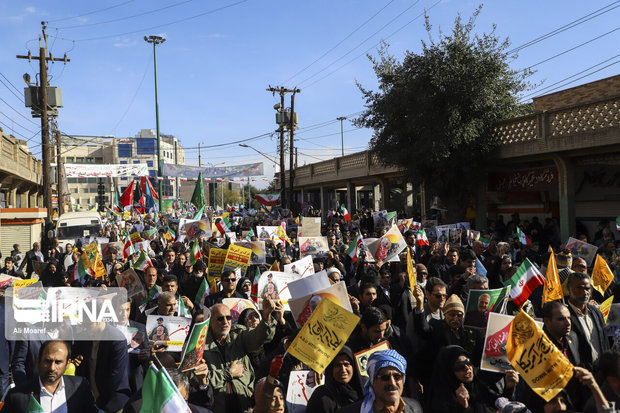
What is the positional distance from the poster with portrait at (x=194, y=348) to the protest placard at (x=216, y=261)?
13.9 ft

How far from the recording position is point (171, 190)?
10875 centimetres

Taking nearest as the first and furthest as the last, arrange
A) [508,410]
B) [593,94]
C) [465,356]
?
[508,410]
[465,356]
[593,94]

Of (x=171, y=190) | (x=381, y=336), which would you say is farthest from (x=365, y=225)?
(x=171, y=190)

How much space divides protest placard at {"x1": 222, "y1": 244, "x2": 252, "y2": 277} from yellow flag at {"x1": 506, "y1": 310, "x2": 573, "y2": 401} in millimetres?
5116

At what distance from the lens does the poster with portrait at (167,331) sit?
15.6ft

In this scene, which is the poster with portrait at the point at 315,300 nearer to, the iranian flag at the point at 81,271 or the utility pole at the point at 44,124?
the iranian flag at the point at 81,271

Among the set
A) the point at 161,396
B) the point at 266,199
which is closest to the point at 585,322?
the point at 161,396

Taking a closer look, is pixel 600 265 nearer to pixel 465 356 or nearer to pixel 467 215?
pixel 465 356

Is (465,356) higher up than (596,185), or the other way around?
(596,185)

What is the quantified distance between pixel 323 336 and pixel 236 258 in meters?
4.47

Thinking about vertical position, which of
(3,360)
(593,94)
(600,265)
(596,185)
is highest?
(593,94)

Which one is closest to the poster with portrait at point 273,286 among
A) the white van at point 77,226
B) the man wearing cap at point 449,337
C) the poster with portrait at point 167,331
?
the poster with portrait at point 167,331

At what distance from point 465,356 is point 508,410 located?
671mm

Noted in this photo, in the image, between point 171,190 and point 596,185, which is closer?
point 596,185
